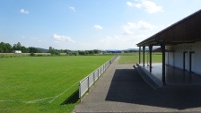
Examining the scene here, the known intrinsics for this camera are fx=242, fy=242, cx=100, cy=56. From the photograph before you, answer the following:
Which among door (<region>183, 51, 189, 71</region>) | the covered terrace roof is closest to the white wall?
door (<region>183, 51, 189, 71</region>)

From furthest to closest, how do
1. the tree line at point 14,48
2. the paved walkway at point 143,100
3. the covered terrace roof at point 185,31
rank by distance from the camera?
the tree line at point 14,48 → the covered terrace roof at point 185,31 → the paved walkway at point 143,100

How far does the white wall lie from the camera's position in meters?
18.2

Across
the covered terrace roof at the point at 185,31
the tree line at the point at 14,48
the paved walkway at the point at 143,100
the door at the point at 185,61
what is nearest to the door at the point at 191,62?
the door at the point at 185,61

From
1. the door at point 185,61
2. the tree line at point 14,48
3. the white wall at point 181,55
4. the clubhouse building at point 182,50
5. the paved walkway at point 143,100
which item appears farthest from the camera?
the tree line at point 14,48

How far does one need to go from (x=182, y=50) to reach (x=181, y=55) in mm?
647

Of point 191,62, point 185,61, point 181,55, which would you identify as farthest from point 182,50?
point 191,62

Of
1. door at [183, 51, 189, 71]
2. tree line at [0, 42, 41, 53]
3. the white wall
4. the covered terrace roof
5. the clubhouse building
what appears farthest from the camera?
tree line at [0, 42, 41, 53]

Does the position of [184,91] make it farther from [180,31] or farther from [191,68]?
[191,68]

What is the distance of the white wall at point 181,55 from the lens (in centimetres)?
1823

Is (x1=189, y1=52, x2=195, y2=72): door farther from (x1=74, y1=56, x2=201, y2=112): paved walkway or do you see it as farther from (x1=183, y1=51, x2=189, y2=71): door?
(x1=74, y1=56, x2=201, y2=112): paved walkway

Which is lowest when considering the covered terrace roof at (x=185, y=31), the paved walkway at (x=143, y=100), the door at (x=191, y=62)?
the paved walkway at (x=143, y=100)

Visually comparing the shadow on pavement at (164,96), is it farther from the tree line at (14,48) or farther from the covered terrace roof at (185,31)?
the tree line at (14,48)

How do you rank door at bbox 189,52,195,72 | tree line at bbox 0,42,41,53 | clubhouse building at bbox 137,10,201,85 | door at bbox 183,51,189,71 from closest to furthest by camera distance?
clubhouse building at bbox 137,10,201,85
door at bbox 189,52,195,72
door at bbox 183,51,189,71
tree line at bbox 0,42,41,53

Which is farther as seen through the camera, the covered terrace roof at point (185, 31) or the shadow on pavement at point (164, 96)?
the covered terrace roof at point (185, 31)
